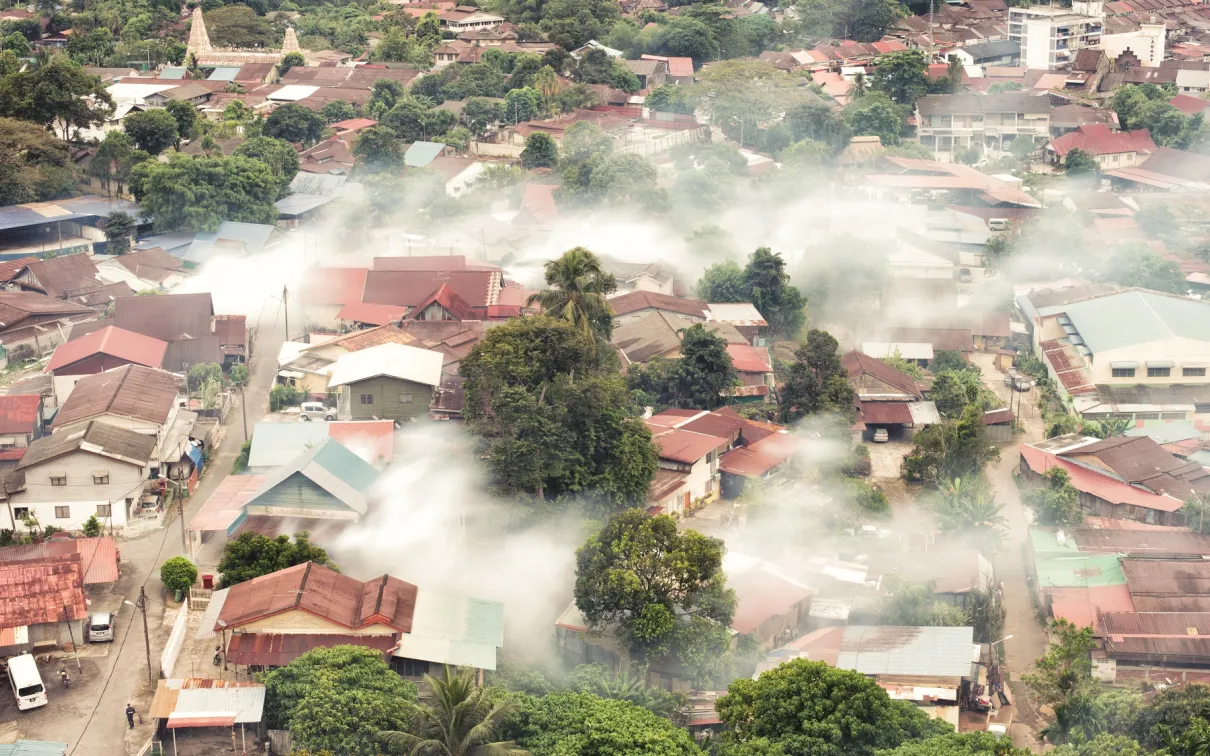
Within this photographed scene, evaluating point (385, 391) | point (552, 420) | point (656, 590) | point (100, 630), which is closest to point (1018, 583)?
point (656, 590)

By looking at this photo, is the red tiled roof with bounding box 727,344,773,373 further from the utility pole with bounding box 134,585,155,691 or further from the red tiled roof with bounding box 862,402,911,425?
the utility pole with bounding box 134,585,155,691

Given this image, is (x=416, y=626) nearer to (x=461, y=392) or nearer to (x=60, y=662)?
(x=60, y=662)

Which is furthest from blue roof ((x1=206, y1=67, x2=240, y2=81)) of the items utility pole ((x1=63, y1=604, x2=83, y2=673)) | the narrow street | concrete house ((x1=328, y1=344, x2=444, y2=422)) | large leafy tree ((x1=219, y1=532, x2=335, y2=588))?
utility pole ((x1=63, y1=604, x2=83, y2=673))

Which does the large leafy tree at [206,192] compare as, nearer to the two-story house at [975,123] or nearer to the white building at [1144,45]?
the two-story house at [975,123]

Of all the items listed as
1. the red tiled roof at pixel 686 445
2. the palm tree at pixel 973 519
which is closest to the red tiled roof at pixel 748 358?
the red tiled roof at pixel 686 445

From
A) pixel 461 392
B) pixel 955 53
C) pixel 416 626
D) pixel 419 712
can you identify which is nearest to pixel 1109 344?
pixel 461 392
